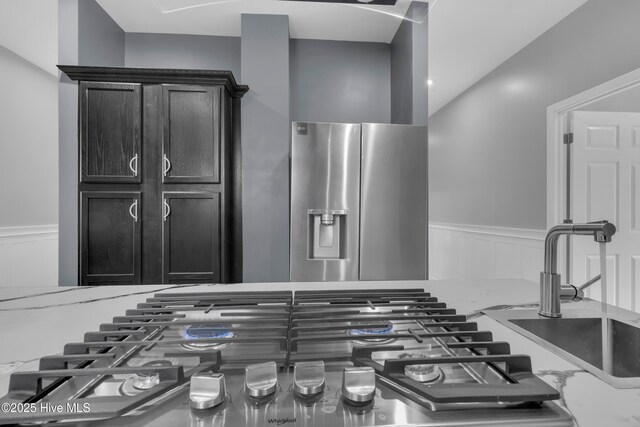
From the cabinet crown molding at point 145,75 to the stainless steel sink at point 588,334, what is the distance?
2.23 meters

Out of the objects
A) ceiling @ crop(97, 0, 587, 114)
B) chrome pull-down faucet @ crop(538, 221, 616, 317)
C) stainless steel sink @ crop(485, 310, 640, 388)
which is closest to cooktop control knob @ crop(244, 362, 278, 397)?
stainless steel sink @ crop(485, 310, 640, 388)

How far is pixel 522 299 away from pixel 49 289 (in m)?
1.43

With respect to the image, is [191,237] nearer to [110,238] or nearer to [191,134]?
[110,238]

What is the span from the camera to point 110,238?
2387 mm

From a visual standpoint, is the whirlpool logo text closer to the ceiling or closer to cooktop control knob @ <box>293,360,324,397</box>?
cooktop control knob @ <box>293,360,324,397</box>

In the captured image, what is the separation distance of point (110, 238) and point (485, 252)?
362 centimetres

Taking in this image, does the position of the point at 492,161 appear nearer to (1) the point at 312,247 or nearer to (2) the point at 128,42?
(1) the point at 312,247

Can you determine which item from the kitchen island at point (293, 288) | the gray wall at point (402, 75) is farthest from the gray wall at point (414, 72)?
the kitchen island at point (293, 288)

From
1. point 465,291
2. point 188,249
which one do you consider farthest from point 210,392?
point 188,249

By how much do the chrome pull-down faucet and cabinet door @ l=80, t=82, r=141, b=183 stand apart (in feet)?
7.69

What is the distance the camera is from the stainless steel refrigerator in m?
2.33

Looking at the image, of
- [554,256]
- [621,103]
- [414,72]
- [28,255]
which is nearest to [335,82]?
[414,72]

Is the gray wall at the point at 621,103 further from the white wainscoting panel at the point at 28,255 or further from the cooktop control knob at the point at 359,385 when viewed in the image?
the white wainscoting panel at the point at 28,255

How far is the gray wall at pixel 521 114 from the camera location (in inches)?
94.4
